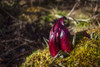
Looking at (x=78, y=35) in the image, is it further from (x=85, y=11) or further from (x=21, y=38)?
(x=85, y=11)

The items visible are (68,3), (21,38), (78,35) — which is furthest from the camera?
(68,3)

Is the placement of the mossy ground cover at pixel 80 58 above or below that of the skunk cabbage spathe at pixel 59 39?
below

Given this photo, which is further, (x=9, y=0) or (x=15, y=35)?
(x=9, y=0)

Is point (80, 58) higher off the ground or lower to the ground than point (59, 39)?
lower

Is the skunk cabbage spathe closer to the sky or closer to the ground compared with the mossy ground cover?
closer to the sky

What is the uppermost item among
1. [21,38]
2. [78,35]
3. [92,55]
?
[78,35]

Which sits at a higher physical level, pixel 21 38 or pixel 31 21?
pixel 31 21

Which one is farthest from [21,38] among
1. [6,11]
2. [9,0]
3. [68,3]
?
[68,3]

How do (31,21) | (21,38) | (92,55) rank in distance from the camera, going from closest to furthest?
1. (92,55)
2. (21,38)
3. (31,21)
